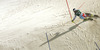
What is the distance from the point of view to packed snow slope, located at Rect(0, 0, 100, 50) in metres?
2.72

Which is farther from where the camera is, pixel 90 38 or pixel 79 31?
pixel 79 31

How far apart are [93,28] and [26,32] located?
2514mm

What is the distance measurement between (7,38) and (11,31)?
1.46 ft

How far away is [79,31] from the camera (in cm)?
295

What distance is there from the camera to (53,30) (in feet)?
10.6

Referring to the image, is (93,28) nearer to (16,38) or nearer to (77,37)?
(77,37)

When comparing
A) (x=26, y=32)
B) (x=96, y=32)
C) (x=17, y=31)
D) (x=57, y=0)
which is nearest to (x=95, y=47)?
(x=96, y=32)

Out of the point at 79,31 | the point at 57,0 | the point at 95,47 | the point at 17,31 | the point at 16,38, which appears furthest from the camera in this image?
the point at 57,0

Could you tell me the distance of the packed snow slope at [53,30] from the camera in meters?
2.72

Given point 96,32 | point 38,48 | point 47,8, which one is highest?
point 47,8

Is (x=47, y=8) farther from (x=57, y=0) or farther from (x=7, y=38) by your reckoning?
(x=7, y=38)

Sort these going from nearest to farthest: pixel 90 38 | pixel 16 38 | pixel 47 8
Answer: pixel 90 38 → pixel 16 38 → pixel 47 8

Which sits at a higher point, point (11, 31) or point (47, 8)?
point (47, 8)

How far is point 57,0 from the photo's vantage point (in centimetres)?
529
